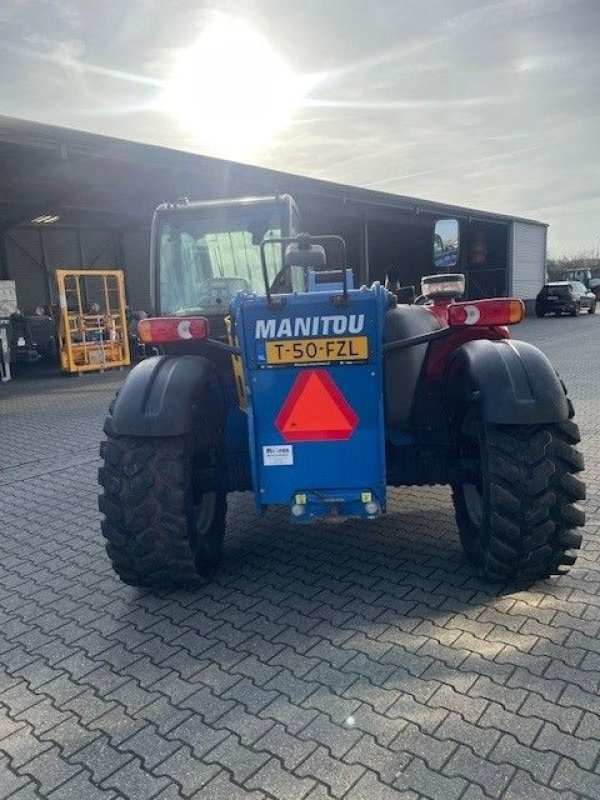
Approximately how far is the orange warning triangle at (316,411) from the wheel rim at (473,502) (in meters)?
0.88

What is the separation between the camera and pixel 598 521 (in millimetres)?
4277

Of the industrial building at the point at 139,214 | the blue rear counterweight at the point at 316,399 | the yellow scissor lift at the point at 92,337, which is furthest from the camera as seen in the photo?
the yellow scissor lift at the point at 92,337

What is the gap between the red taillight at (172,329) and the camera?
134 inches

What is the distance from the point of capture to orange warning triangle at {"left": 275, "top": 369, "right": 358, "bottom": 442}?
10.6 feet

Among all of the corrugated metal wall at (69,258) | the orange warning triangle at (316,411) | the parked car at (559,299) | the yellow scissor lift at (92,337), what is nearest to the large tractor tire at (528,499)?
the orange warning triangle at (316,411)

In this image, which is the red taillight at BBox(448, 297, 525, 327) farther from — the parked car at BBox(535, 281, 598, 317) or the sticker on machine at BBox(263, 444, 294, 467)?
the parked car at BBox(535, 281, 598, 317)

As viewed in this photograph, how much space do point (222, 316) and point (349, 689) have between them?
3229 millimetres

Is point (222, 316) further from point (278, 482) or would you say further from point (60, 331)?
point (60, 331)

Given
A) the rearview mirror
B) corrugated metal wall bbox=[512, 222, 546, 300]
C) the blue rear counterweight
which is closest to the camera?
the blue rear counterweight

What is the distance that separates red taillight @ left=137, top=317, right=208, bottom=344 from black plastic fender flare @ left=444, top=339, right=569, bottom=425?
1468mm

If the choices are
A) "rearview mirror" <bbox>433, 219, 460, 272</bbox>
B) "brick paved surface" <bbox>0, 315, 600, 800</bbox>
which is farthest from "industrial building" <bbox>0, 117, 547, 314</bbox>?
"brick paved surface" <bbox>0, 315, 600, 800</bbox>

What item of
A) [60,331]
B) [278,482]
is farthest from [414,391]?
[60,331]

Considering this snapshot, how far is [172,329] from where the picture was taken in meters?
3.42

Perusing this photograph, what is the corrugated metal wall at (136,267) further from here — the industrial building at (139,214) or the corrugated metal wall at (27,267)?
the corrugated metal wall at (27,267)
